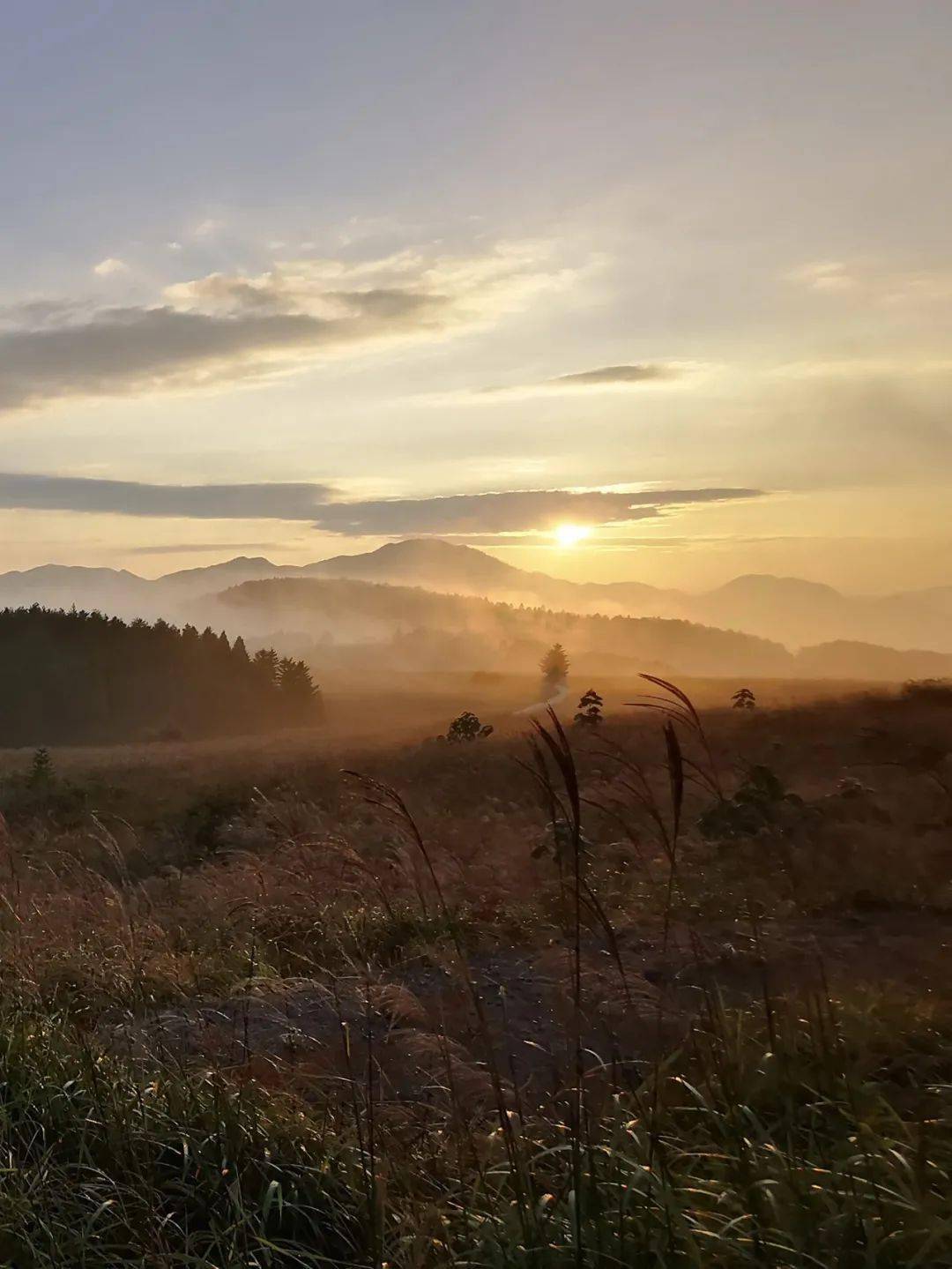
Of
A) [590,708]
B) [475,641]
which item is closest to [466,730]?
[590,708]

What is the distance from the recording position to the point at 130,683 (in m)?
49.3

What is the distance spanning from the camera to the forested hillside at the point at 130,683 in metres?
47.4

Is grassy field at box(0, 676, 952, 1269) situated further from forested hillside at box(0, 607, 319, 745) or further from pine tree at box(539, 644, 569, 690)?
forested hillside at box(0, 607, 319, 745)

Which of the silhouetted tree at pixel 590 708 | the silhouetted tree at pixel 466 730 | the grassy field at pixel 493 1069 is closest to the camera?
the grassy field at pixel 493 1069

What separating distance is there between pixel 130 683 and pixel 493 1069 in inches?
1953

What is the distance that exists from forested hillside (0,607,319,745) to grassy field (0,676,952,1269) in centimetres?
4194

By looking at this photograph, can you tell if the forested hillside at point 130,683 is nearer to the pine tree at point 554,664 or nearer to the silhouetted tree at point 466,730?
the pine tree at point 554,664

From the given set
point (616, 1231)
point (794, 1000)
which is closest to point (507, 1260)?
point (616, 1231)

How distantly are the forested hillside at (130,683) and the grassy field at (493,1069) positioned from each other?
41942 millimetres

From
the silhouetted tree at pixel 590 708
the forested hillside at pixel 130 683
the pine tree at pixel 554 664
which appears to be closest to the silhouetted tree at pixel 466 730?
the silhouetted tree at pixel 590 708

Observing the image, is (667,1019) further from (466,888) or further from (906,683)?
(906,683)

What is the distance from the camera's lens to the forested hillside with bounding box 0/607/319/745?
155ft

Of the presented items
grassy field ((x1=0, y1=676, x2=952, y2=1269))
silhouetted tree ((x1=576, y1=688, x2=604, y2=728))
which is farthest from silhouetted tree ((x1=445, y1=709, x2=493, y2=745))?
grassy field ((x1=0, y1=676, x2=952, y2=1269))

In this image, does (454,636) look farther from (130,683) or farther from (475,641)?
(130,683)
